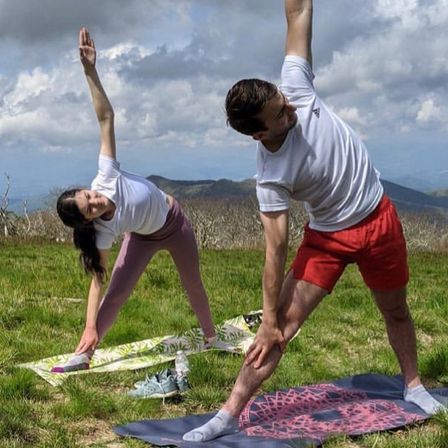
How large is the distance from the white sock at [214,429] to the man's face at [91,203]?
199 cm

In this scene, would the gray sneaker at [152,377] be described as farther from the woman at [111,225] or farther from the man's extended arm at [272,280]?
the man's extended arm at [272,280]

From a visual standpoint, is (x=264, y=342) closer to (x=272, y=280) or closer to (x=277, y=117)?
(x=272, y=280)

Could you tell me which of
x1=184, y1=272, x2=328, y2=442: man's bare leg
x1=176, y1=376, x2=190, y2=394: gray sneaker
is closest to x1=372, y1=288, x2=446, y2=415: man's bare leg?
x1=184, y1=272, x2=328, y2=442: man's bare leg

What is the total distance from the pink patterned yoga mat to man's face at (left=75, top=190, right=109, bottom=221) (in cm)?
172

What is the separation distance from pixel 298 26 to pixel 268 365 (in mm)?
2008

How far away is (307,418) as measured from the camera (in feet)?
14.4

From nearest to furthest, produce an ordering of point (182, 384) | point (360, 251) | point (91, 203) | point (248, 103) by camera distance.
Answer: point (248, 103), point (360, 251), point (182, 384), point (91, 203)

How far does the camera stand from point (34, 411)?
15.1 ft

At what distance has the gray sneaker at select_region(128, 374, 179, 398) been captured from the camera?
4.93 m

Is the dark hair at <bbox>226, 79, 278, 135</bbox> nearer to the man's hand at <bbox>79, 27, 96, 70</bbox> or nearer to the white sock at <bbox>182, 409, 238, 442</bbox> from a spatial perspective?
the white sock at <bbox>182, 409, 238, 442</bbox>

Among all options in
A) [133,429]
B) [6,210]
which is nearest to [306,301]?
[133,429]

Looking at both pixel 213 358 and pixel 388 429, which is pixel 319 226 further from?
pixel 213 358

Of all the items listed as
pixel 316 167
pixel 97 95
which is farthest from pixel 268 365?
pixel 97 95

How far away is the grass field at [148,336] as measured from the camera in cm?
426
